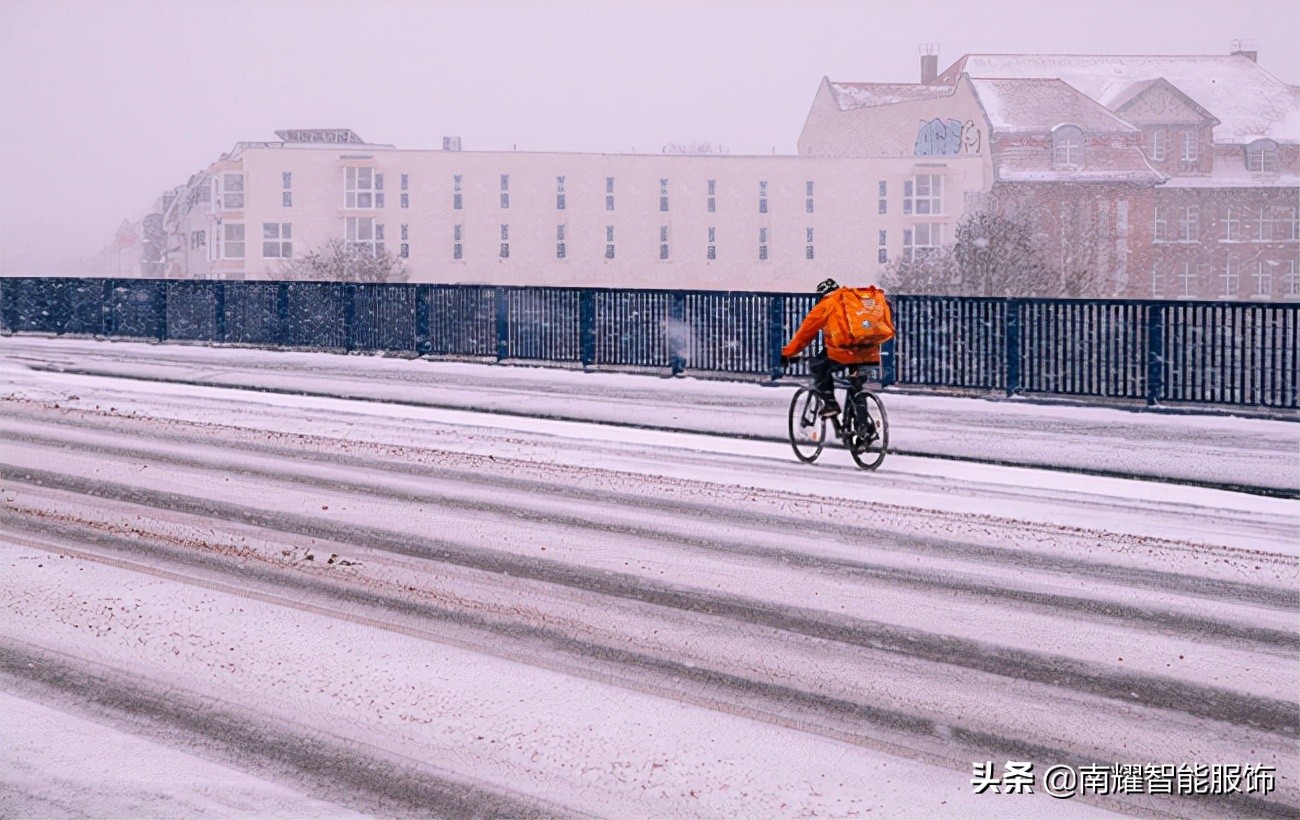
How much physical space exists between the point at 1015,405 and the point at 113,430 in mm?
11878

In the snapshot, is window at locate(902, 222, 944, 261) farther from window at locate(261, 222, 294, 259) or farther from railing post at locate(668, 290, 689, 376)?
railing post at locate(668, 290, 689, 376)

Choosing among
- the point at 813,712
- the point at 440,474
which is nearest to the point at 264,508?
the point at 440,474

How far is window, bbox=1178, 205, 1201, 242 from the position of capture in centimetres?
8219

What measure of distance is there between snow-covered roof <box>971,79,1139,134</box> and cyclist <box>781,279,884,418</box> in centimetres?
7451

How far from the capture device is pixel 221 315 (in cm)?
3020

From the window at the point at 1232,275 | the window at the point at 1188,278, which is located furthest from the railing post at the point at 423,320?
the window at the point at 1232,275

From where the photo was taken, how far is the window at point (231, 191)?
9406 centimetres

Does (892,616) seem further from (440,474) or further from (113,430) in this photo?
(113,430)

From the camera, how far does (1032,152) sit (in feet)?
272

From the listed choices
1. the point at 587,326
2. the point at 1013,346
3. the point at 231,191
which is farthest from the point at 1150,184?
the point at 1013,346

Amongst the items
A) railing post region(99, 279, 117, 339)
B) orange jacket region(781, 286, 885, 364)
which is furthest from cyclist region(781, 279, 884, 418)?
railing post region(99, 279, 117, 339)

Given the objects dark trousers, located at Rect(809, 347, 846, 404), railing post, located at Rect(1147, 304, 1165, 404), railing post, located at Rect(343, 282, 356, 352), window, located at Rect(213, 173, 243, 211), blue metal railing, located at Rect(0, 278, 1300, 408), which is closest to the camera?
dark trousers, located at Rect(809, 347, 846, 404)

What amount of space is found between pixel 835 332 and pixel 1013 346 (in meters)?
7.76

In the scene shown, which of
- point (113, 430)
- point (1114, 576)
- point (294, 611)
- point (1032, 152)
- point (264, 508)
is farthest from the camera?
point (1032, 152)
